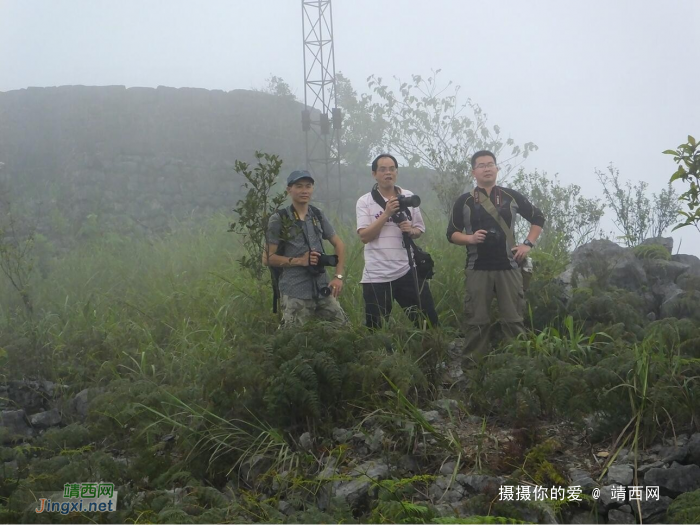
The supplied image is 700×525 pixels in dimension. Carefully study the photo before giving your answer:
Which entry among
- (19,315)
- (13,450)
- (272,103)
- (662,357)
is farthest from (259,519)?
(272,103)

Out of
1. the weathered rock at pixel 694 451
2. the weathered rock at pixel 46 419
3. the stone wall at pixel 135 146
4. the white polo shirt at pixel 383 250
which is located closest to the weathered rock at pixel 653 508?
the weathered rock at pixel 694 451

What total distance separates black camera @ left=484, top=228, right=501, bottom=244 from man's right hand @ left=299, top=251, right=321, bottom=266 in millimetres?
1190

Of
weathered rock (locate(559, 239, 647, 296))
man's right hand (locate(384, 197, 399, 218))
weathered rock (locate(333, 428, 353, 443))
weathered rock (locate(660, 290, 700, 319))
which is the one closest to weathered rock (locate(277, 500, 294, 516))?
weathered rock (locate(333, 428, 353, 443))

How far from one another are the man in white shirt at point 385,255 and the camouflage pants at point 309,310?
11.2 inches

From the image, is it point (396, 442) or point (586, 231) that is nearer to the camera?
Result: point (396, 442)

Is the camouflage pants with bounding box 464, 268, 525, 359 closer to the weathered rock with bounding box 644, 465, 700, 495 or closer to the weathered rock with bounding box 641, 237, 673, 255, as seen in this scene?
the weathered rock with bounding box 644, 465, 700, 495

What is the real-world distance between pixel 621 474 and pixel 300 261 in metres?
2.40

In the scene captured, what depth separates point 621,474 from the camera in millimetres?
3639

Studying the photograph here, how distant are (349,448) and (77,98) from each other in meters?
20.1

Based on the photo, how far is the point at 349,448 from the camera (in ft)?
13.5

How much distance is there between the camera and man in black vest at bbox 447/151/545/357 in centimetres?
512

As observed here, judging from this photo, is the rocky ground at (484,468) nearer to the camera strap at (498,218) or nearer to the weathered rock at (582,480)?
the weathered rock at (582,480)

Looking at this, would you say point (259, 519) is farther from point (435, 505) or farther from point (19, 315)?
point (19, 315)

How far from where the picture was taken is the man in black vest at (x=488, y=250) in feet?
16.8
